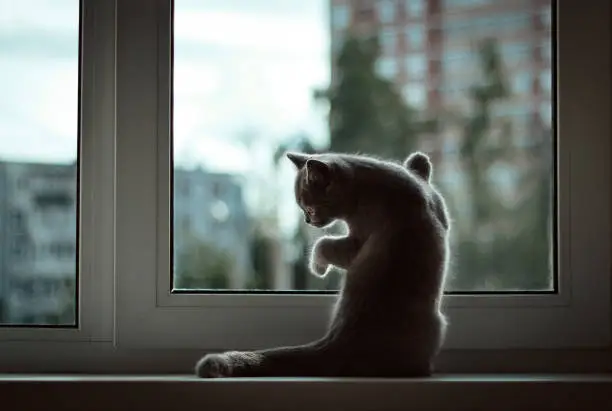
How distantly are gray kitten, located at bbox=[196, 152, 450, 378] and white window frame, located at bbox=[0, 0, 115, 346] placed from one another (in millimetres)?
246

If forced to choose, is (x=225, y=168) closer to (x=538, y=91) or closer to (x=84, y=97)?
(x=84, y=97)

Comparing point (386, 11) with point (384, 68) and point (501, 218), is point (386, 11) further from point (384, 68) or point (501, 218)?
point (501, 218)

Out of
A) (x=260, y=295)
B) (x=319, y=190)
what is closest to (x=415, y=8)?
(x=319, y=190)

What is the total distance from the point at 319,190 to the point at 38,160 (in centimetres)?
46

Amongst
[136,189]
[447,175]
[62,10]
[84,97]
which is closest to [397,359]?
[447,175]

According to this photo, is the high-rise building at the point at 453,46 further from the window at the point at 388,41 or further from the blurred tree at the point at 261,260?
the blurred tree at the point at 261,260

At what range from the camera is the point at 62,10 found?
4.21ft

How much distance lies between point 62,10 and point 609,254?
0.90m

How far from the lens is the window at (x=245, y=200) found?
1.26 m

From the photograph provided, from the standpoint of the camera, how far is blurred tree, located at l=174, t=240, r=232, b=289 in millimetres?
1282

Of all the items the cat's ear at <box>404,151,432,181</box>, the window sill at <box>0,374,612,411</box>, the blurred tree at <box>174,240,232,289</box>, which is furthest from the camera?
the blurred tree at <box>174,240,232,289</box>

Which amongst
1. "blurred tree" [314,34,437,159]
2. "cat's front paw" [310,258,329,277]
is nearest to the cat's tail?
"cat's front paw" [310,258,329,277]

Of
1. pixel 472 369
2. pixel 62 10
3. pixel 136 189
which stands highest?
pixel 62 10

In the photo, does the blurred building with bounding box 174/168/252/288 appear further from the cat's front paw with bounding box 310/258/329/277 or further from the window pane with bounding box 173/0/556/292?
the cat's front paw with bounding box 310/258/329/277
